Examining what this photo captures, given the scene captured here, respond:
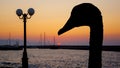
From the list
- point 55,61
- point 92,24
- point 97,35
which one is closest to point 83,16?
point 92,24

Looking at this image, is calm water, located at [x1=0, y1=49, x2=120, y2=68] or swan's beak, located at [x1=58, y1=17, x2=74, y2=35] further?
calm water, located at [x1=0, y1=49, x2=120, y2=68]

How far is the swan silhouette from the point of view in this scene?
156 inches

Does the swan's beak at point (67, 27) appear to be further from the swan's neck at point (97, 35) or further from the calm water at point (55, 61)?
the calm water at point (55, 61)

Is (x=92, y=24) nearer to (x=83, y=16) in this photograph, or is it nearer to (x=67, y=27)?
(x=83, y=16)

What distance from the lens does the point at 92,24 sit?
4.02 m

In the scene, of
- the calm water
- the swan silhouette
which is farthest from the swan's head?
the calm water

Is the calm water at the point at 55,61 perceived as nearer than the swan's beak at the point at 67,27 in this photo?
No

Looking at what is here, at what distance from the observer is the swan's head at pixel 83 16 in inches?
155

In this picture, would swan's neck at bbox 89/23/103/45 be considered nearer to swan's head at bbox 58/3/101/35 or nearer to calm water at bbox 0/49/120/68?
swan's head at bbox 58/3/101/35

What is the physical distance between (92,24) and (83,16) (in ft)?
0.53

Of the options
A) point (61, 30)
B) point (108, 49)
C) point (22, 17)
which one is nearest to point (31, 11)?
point (22, 17)

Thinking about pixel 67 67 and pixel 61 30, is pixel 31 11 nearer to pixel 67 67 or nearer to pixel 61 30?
pixel 61 30

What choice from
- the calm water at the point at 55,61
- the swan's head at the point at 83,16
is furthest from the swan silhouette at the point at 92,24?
the calm water at the point at 55,61

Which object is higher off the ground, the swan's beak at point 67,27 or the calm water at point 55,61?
the swan's beak at point 67,27
